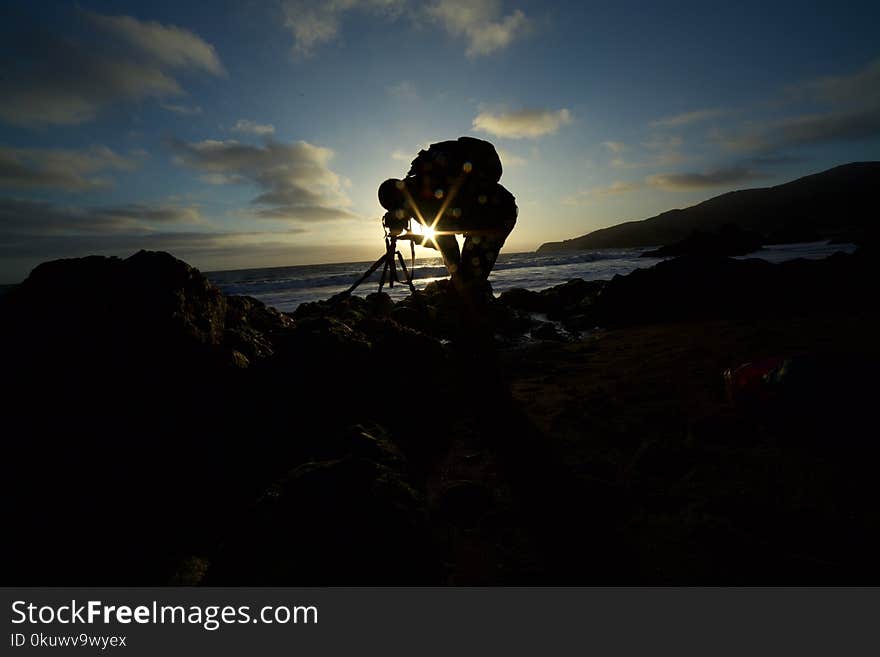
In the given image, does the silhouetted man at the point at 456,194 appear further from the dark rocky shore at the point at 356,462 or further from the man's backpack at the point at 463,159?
the dark rocky shore at the point at 356,462

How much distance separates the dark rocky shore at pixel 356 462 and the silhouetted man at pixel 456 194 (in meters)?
1.47

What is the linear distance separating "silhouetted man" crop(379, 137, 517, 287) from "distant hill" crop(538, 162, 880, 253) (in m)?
83.8

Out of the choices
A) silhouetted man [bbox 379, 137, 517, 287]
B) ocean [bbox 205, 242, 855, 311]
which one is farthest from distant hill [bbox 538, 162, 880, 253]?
silhouetted man [bbox 379, 137, 517, 287]

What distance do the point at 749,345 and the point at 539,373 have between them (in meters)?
2.95

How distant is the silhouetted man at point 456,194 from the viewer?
3521mm

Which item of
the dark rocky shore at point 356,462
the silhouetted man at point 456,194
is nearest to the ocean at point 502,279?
the silhouetted man at point 456,194

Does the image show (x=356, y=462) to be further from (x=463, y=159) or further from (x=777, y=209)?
(x=777, y=209)

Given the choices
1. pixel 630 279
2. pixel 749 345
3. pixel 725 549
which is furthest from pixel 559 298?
pixel 725 549

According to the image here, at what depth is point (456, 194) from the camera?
11.8 ft

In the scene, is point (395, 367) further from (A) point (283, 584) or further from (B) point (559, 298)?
(B) point (559, 298)

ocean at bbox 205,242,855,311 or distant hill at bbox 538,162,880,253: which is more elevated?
distant hill at bbox 538,162,880,253

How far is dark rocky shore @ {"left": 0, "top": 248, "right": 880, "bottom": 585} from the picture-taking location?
1.61 metres

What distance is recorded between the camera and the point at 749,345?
493 centimetres

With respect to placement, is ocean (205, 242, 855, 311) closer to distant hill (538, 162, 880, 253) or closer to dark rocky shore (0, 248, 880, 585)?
dark rocky shore (0, 248, 880, 585)
